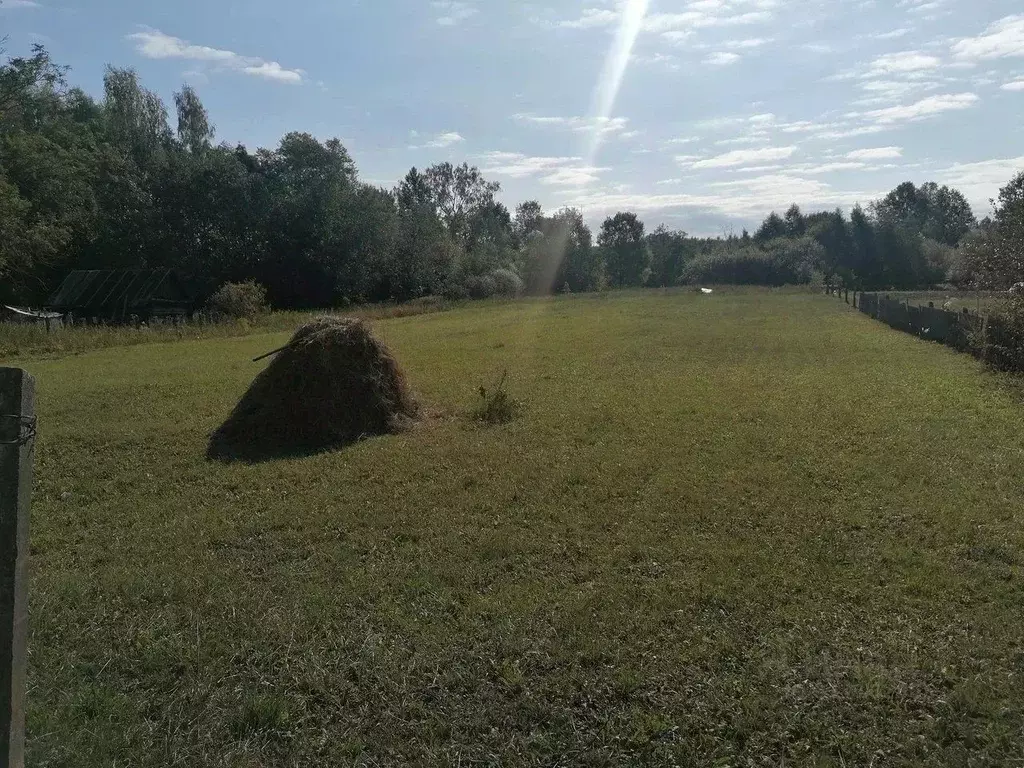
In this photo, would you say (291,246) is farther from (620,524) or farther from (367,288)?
(620,524)

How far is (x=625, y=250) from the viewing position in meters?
115

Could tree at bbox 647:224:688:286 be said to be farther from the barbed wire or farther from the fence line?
the barbed wire

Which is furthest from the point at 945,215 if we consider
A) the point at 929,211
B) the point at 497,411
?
the point at 497,411

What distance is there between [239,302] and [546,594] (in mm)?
39411

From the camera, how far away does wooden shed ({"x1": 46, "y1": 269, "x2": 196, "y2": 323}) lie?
45.5 metres

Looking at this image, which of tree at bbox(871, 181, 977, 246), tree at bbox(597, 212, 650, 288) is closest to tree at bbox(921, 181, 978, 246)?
tree at bbox(871, 181, 977, 246)

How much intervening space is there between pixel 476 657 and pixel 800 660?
77.1 inches

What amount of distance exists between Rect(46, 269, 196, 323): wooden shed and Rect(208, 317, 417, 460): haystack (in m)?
37.4

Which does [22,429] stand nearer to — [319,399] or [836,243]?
[319,399]

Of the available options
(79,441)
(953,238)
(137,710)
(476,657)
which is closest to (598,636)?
(476,657)

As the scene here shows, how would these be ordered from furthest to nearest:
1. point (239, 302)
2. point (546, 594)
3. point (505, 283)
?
point (505, 283) < point (239, 302) < point (546, 594)

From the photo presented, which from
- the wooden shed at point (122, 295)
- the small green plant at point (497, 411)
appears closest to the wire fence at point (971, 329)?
the small green plant at point (497, 411)

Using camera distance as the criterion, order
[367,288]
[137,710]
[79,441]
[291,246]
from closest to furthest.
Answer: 1. [137,710]
2. [79,441]
3. [291,246]
4. [367,288]

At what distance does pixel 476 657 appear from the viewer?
4.76m
